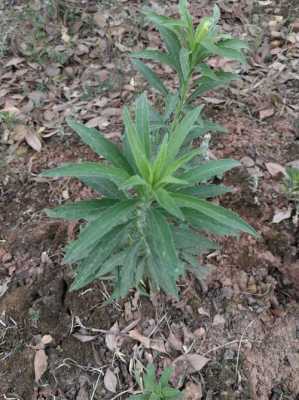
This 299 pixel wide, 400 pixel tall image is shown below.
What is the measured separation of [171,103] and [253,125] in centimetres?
109

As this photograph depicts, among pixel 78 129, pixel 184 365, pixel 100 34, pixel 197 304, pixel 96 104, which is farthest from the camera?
pixel 100 34

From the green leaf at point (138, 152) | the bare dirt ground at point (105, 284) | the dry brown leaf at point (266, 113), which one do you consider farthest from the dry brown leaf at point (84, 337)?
the dry brown leaf at point (266, 113)

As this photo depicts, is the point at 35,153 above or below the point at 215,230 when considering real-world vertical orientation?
below

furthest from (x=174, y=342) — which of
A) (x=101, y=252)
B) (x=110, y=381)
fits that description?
(x=101, y=252)

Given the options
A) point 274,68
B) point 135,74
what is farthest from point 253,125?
point 135,74

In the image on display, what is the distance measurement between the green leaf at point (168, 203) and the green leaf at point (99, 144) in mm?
237

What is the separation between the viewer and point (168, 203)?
162 cm

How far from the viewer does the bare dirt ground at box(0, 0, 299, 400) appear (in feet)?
7.81

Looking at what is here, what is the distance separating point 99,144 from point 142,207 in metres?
0.31

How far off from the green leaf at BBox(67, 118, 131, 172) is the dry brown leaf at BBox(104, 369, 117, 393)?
3.71ft

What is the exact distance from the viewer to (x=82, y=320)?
251 cm

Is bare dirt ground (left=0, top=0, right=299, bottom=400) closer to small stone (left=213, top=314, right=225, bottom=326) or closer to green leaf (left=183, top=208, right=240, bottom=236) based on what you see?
small stone (left=213, top=314, right=225, bottom=326)

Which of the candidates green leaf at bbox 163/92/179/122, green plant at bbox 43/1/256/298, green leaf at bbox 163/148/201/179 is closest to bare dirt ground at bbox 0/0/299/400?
green plant at bbox 43/1/256/298

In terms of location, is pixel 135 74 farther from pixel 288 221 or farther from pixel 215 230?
pixel 215 230
